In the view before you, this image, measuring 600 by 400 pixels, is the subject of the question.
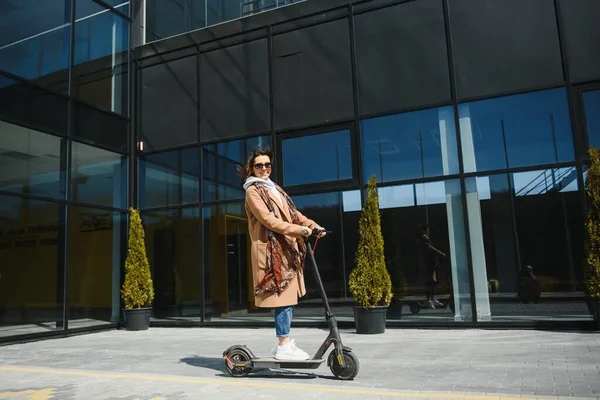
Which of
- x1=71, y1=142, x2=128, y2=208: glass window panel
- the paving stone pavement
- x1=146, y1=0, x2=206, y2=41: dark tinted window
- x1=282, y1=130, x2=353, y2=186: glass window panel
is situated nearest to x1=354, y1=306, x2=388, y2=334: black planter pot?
the paving stone pavement

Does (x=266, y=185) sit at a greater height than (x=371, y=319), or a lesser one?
greater

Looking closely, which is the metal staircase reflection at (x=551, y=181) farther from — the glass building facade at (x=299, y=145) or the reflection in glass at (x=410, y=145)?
the reflection in glass at (x=410, y=145)

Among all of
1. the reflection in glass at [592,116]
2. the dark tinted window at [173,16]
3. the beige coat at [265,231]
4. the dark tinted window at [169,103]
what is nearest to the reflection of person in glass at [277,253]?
the beige coat at [265,231]

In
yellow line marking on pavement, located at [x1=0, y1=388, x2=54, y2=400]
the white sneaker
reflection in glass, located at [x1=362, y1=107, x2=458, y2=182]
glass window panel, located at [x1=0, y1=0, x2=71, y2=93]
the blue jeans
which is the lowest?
yellow line marking on pavement, located at [x1=0, y1=388, x2=54, y2=400]

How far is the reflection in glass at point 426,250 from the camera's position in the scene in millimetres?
8016

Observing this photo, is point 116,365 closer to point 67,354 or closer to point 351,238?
point 67,354

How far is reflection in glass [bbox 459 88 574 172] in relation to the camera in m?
7.67

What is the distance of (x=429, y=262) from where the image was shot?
8.17 metres

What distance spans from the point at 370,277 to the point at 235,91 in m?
4.69

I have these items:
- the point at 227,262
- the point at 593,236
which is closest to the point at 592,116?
the point at 593,236

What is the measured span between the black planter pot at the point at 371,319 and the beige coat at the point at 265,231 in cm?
330

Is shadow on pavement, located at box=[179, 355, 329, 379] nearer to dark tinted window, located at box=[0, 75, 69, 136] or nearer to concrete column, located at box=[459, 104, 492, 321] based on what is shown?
concrete column, located at box=[459, 104, 492, 321]

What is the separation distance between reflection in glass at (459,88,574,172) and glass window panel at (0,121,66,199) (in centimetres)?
726

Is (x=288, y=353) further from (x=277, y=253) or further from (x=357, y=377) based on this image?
(x=277, y=253)
